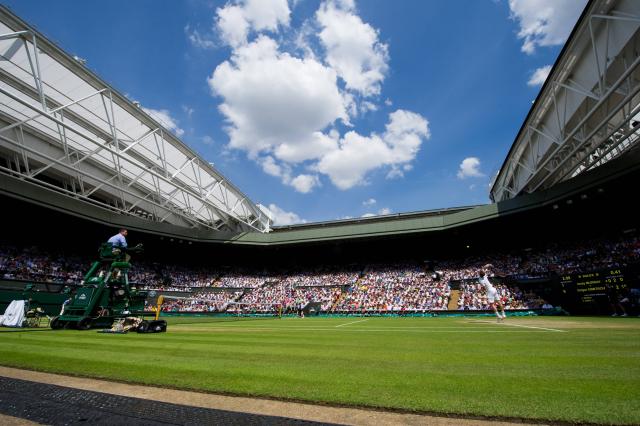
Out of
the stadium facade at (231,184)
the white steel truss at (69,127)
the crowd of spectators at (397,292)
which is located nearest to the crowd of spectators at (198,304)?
the stadium facade at (231,184)

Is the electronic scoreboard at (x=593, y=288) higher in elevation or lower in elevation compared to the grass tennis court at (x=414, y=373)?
lower

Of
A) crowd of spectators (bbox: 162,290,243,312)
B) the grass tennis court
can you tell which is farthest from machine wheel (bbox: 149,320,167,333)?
crowd of spectators (bbox: 162,290,243,312)

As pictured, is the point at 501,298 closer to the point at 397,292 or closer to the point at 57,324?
the point at 397,292

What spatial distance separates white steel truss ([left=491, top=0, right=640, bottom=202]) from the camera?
1340cm

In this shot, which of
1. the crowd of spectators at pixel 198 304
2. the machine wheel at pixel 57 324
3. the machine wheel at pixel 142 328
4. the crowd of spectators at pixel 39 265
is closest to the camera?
the machine wheel at pixel 142 328

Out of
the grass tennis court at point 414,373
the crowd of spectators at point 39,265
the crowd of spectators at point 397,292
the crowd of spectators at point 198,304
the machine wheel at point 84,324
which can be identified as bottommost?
the crowd of spectators at point 397,292

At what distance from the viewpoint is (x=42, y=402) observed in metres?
3.26

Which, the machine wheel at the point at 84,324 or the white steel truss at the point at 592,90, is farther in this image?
the white steel truss at the point at 592,90

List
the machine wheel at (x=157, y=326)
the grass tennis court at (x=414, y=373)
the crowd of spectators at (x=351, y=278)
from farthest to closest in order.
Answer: the crowd of spectators at (x=351, y=278)
the machine wheel at (x=157, y=326)
the grass tennis court at (x=414, y=373)

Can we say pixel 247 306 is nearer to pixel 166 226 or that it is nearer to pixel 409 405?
pixel 166 226

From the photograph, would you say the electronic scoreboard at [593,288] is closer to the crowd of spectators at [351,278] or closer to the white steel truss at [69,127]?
the crowd of spectators at [351,278]

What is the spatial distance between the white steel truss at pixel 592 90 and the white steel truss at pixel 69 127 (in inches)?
983

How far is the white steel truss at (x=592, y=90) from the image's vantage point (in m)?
13.4

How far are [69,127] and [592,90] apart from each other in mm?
28339
